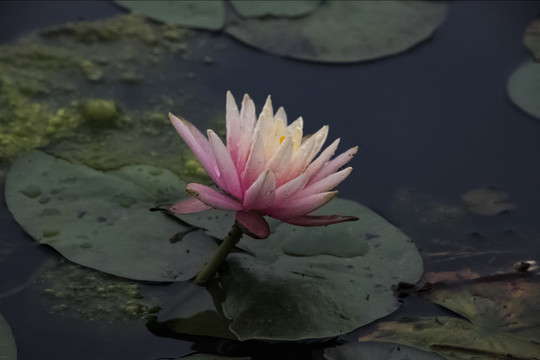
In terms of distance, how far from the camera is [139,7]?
362 centimetres

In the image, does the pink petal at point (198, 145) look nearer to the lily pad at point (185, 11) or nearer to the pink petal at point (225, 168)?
the pink petal at point (225, 168)

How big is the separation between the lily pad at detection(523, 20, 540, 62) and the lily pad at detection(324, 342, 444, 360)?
216cm

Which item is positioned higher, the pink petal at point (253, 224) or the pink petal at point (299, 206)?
the pink petal at point (299, 206)

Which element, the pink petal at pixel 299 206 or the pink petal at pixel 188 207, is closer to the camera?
the pink petal at pixel 299 206

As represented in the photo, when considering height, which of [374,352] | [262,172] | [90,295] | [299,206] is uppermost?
[262,172]

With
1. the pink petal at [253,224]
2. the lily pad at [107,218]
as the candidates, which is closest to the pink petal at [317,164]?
the pink petal at [253,224]

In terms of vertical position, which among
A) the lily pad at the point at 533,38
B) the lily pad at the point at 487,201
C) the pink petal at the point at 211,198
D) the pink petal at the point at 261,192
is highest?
the lily pad at the point at 533,38

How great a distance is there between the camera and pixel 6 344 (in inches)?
73.2

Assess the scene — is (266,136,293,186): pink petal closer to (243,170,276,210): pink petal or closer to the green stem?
(243,170,276,210): pink petal

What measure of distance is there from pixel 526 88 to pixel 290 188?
194 centimetres

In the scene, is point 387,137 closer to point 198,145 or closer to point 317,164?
point 317,164

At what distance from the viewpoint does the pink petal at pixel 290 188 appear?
182cm

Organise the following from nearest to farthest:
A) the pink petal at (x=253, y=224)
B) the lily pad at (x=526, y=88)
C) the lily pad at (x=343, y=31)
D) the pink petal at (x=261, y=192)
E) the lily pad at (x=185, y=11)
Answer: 1. the pink petal at (x=261, y=192)
2. the pink petal at (x=253, y=224)
3. the lily pad at (x=526, y=88)
4. the lily pad at (x=343, y=31)
5. the lily pad at (x=185, y=11)

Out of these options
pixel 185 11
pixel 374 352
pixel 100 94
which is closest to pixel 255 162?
pixel 374 352
